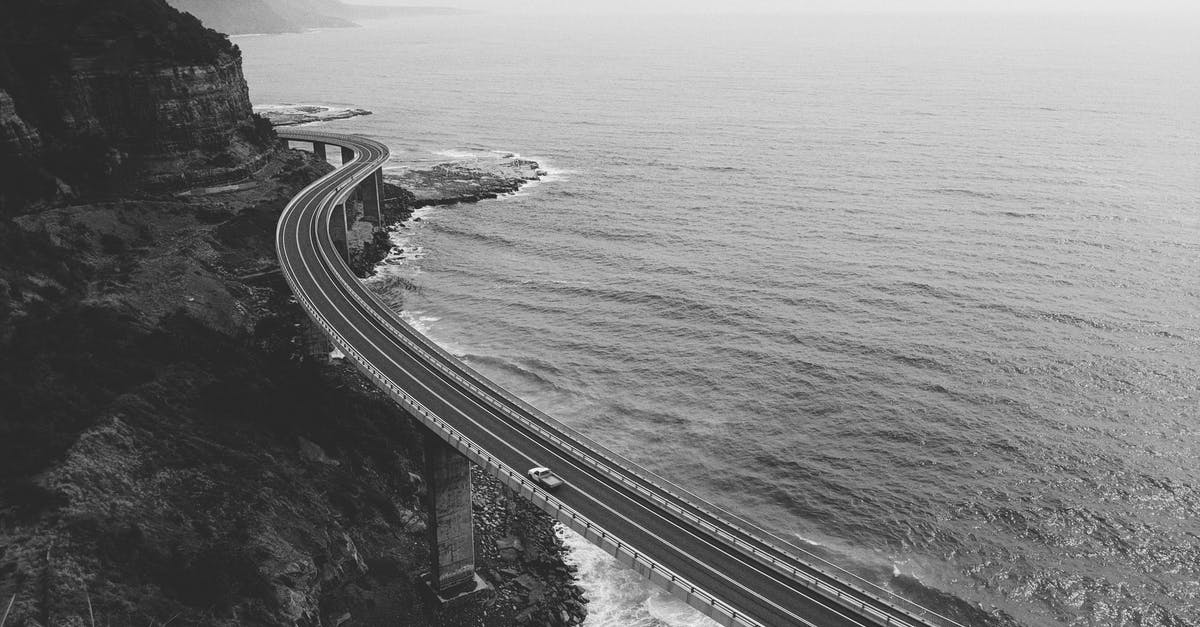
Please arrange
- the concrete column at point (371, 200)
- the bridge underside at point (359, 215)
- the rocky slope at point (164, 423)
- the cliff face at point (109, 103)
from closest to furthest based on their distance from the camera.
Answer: the rocky slope at point (164, 423) < the cliff face at point (109, 103) < the bridge underside at point (359, 215) < the concrete column at point (371, 200)

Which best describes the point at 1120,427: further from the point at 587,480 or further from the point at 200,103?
the point at 200,103

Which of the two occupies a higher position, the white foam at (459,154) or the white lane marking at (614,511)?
the white foam at (459,154)

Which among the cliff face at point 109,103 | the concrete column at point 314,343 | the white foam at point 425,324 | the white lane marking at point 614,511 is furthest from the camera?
the cliff face at point 109,103

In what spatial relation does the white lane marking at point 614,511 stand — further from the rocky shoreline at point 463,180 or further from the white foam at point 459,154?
the white foam at point 459,154

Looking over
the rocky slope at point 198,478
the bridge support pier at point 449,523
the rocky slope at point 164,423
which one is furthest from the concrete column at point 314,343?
the bridge support pier at point 449,523

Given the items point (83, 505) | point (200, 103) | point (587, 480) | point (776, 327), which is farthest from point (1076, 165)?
point (83, 505)

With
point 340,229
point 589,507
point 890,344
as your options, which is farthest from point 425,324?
point 589,507
